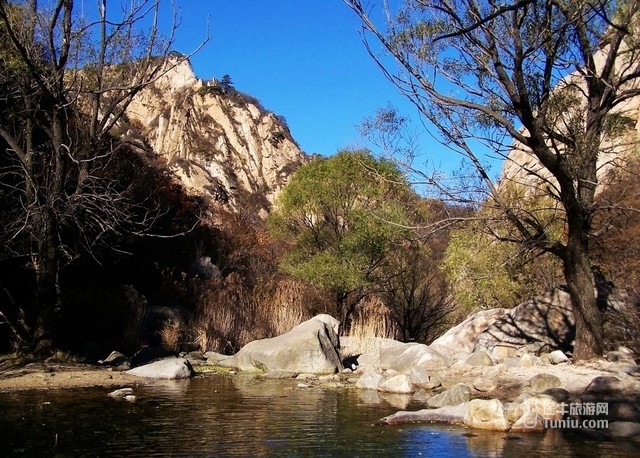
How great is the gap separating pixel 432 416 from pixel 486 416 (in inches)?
27.6

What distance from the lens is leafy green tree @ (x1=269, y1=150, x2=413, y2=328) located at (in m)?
16.0

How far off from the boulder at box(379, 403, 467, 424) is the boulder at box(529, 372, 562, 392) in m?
1.91

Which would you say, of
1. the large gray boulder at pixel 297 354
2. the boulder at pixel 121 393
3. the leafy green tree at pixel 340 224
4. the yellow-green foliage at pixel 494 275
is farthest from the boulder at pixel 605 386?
the leafy green tree at pixel 340 224

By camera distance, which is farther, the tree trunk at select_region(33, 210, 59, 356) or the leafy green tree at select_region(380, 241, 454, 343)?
the leafy green tree at select_region(380, 241, 454, 343)

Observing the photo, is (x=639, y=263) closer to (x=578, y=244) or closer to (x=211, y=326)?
(x=578, y=244)

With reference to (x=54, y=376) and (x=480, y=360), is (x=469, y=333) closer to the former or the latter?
(x=480, y=360)

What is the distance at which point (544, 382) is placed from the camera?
895cm

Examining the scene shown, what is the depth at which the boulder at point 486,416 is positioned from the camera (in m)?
6.84

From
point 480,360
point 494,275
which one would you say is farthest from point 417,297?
point 480,360

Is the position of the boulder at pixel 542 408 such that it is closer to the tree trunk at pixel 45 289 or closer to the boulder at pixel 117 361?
the boulder at pixel 117 361

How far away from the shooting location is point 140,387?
978cm

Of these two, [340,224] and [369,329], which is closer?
[369,329]

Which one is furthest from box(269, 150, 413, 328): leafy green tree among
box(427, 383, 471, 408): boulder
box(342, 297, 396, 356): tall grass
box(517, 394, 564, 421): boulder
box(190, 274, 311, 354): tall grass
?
box(517, 394, 564, 421): boulder

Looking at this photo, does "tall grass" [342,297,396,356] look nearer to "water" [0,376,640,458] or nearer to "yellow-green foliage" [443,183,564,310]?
"yellow-green foliage" [443,183,564,310]
